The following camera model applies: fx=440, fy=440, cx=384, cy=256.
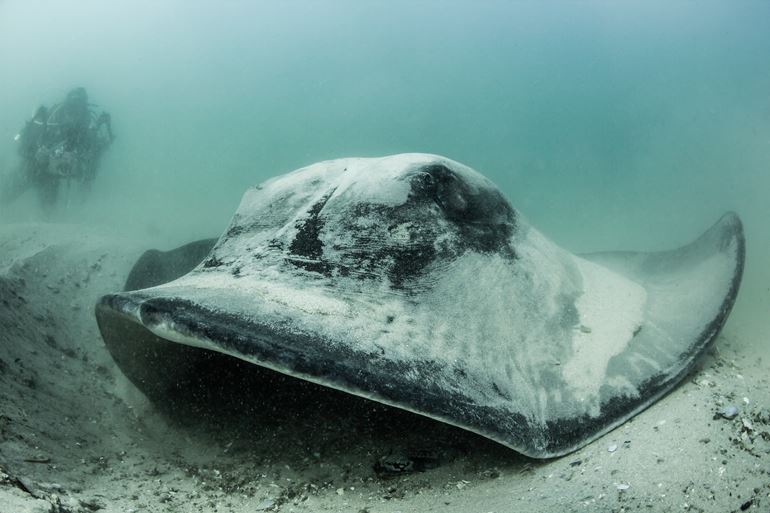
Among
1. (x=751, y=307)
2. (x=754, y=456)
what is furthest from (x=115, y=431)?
→ (x=751, y=307)

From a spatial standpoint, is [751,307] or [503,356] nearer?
[503,356]

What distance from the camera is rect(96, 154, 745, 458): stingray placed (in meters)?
1.72

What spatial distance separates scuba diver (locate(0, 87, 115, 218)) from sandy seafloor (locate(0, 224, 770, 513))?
436 inches

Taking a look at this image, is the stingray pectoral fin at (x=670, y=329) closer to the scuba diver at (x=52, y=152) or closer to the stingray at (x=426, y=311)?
the stingray at (x=426, y=311)

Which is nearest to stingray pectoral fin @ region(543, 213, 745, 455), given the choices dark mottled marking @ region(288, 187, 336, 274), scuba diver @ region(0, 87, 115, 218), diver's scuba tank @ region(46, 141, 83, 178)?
dark mottled marking @ region(288, 187, 336, 274)

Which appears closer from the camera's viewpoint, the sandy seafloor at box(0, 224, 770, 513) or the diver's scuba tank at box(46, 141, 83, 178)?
the sandy seafloor at box(0, 224, 770, 513)

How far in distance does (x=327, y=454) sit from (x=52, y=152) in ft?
45.6

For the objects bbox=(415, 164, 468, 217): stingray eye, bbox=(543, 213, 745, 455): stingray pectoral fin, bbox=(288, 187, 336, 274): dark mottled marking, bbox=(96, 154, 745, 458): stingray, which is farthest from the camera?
bbox=(415, 164, 468, 217): stingray eye

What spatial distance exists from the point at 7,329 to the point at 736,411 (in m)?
4.70

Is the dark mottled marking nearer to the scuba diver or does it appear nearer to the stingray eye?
the stingray eye

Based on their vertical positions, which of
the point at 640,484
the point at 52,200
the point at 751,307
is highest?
the point at 52,200

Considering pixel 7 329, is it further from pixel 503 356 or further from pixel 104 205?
pixel 104 205

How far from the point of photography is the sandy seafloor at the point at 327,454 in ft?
5.82

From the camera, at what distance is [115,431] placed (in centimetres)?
280
